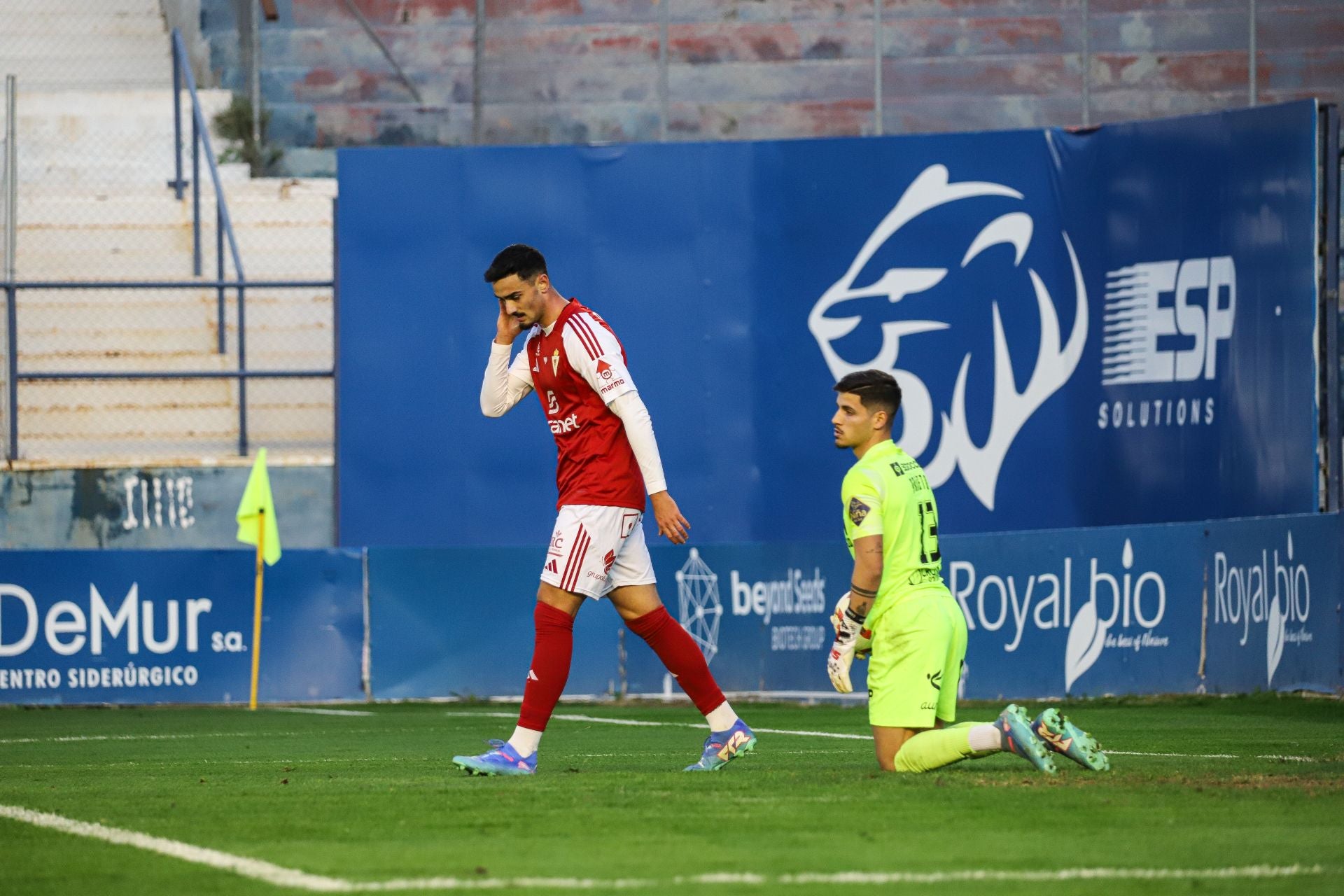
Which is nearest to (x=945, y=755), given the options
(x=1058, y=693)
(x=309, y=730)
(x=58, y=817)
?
(x=58, y=817)

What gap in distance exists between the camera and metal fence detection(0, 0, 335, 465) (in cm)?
1819

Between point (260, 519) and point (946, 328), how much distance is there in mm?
5938

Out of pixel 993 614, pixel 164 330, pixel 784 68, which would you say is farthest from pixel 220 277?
pixel 993 614

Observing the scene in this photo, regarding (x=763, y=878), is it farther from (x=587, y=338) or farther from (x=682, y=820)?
(x=587, y=338)

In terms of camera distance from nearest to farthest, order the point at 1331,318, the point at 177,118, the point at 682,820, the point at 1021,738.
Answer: the point at 682,820
the point at 1021,738
the point at 1331,318
the point at 177,118

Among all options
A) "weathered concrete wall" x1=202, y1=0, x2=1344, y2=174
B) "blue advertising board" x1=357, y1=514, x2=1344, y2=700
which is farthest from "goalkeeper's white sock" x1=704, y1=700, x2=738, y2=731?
"weathered concrete wall" x1=202, y1=0, x2=1344, y2=174

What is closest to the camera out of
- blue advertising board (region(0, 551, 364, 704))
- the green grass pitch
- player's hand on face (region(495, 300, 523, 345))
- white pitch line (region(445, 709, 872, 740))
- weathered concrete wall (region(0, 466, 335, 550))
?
the green grass pitch

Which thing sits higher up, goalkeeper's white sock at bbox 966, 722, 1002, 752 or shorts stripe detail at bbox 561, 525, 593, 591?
shorts stripe detail at bbox 561, 525, 593, 591

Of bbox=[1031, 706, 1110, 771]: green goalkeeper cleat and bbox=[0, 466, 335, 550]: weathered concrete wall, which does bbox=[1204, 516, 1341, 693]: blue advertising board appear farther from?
bbox=[0, 466, 335, 550]: weathered concrete wall

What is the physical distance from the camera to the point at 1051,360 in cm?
1589

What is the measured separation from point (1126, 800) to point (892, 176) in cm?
1038

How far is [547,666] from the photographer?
25.4 ft

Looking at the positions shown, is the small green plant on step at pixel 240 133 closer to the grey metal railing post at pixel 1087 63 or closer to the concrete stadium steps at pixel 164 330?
the concrete stadium steps at pixel 164 330

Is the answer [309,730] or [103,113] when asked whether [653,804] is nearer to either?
[309,730]
